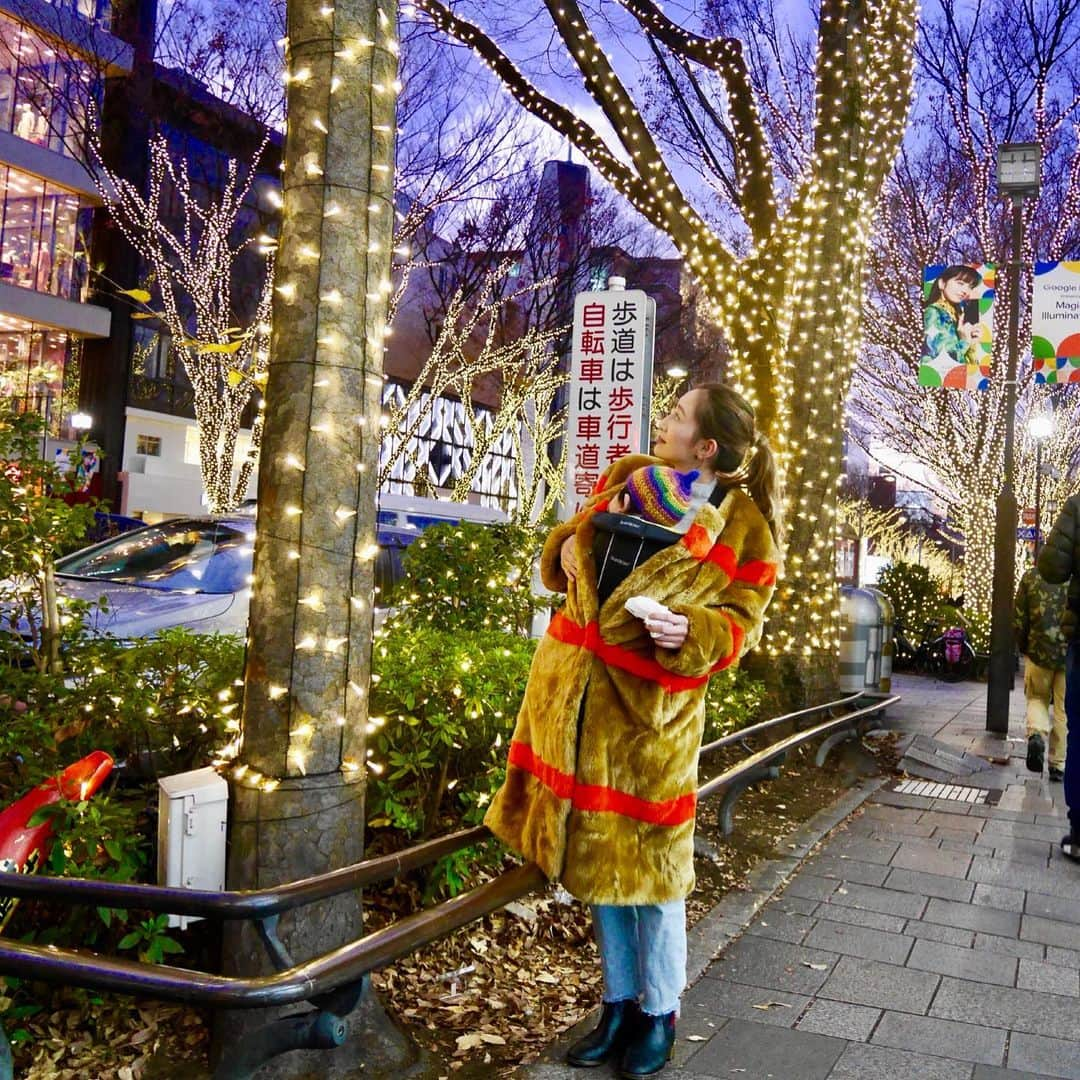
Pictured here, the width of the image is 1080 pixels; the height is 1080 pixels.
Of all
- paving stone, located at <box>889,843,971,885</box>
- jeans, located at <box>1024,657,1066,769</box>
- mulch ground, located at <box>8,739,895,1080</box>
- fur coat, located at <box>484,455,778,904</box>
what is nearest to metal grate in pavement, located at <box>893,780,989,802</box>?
jeans, located at <box>1024,657,1066,769</box>

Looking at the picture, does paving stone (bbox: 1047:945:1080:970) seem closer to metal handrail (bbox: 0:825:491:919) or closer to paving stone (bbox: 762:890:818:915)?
paving stone (bbox: 762:890:818:915)

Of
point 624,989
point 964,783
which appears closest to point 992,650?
point 964,783

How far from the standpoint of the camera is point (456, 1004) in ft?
11.9

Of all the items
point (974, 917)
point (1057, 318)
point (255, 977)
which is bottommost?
point (974, 917)

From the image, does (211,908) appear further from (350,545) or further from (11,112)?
(11,112)

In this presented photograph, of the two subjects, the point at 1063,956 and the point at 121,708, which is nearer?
the point at 121,708

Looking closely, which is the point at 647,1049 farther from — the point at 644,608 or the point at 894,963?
the point at 894,963

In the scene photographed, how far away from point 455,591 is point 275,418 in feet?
11.2

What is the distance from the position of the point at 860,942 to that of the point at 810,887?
754 millimetres

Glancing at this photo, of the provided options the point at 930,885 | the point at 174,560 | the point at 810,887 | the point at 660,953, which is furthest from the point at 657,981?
the point at 174,560

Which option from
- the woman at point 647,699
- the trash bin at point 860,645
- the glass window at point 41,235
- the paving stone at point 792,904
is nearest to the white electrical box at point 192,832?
the woman at point 647,699

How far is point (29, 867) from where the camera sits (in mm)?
2996

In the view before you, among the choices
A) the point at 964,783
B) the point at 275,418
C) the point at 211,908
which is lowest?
the point at 964,783

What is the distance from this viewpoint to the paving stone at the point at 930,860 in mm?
5621
